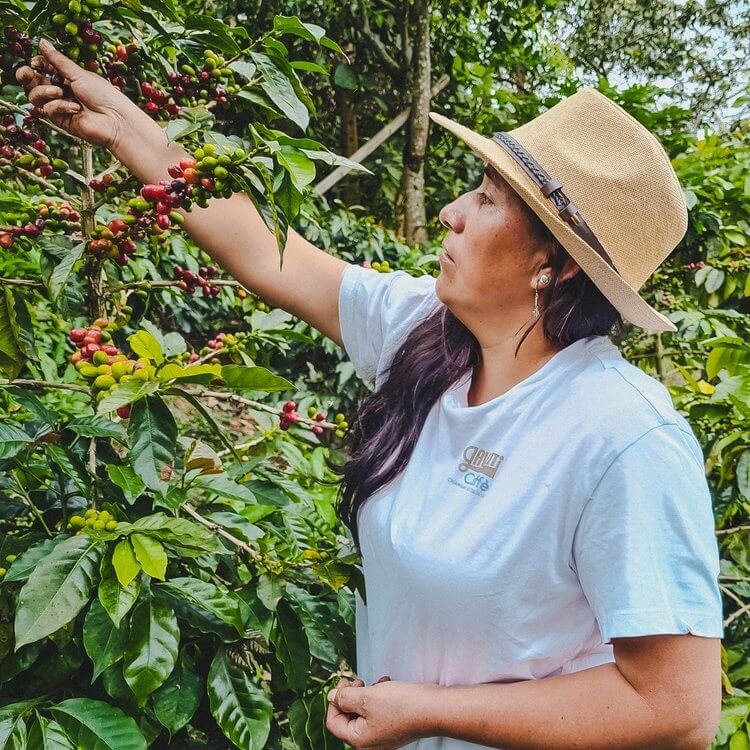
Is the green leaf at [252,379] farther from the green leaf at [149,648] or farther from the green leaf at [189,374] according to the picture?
the green leaf at [149,648]

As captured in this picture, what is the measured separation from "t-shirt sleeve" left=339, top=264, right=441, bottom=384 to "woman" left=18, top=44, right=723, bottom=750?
7 cm

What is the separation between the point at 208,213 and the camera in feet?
4.77

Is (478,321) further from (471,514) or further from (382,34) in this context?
(382,34)

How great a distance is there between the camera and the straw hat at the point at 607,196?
1.16 meters

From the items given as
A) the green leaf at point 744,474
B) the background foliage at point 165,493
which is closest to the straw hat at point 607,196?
the background foliage at point 165,493

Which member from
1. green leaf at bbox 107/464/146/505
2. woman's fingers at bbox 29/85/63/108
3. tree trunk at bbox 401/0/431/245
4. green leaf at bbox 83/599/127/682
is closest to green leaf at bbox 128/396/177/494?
green leaf at bbox 107/464/146/505

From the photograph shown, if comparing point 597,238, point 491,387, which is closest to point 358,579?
point 491,387

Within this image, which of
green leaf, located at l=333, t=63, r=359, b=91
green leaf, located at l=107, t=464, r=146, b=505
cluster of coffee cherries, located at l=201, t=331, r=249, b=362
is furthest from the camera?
green leaf, located at l=333, t=63, r=359, b=91

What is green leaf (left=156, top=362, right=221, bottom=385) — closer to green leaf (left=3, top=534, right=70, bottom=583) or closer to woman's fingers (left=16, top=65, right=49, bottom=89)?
green leaf (left=3, top=534, right=70, bottom=583)

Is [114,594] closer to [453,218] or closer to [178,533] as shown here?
[178,533]

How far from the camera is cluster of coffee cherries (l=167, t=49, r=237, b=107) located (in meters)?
1.32

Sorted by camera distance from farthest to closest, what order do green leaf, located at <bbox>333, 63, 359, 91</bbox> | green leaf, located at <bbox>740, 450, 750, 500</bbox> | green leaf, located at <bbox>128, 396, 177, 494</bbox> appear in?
green leaf, located at <bbox>333, 63, 359, 91</bbox>
green leaf, located at <bbox>740, 450, 750, 500</bbox>
green leaf, located at <bbox>128, 396, 177, 494</bbox>

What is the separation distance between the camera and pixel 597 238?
1172 mm

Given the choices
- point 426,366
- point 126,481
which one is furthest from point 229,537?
point 426,366
